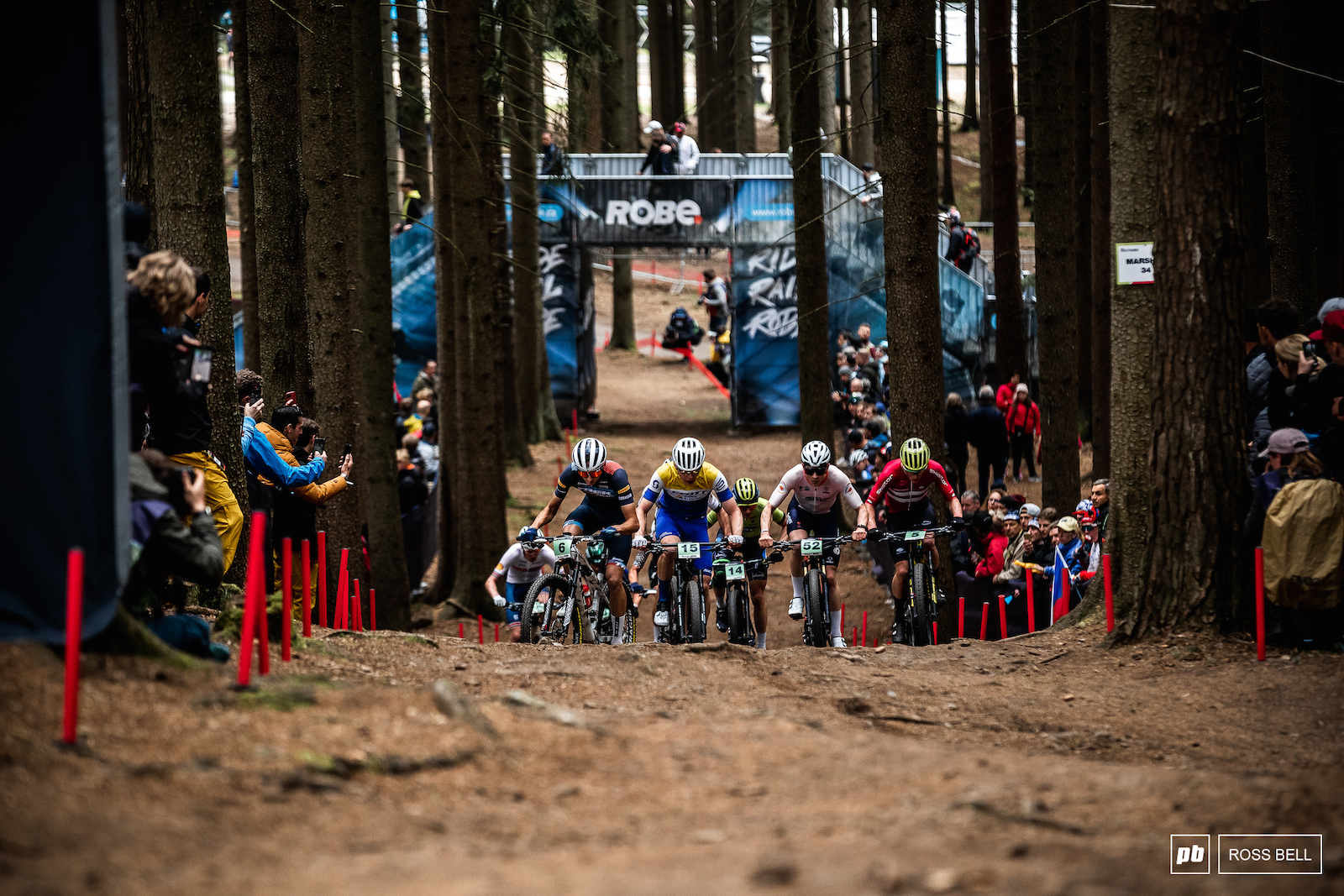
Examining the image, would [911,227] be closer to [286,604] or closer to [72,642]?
[286,604]

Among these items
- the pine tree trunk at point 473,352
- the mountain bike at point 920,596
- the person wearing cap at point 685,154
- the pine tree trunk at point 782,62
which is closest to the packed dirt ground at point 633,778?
the mountain bike at point 920,596

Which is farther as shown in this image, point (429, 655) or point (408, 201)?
point (408, 201)

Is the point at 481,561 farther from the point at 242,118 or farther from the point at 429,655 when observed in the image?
the point at 429,655

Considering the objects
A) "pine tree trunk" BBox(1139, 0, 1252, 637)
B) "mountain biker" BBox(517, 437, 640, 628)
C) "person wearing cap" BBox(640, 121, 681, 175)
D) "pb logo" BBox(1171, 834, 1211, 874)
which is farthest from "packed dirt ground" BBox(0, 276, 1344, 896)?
"person wearing cap" BBox(640, 121, 681, 175)

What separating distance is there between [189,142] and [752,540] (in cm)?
660

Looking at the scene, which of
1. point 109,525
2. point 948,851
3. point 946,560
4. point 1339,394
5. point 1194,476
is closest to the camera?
point 948,851

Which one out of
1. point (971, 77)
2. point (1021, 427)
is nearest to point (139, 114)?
point (1021, 427)

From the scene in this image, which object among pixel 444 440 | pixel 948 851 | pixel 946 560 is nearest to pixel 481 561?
pixel 444 440

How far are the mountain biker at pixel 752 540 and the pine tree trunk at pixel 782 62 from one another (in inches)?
191

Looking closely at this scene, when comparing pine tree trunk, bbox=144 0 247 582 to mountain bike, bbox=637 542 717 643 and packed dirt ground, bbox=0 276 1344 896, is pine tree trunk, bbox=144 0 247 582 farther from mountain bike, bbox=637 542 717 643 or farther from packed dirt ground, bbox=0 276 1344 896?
mountain bike, bbox=637 542 717 643

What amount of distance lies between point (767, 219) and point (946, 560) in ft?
55.2

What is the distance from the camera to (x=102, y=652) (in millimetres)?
5855

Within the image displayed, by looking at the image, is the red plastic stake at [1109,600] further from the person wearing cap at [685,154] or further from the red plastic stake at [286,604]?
the person wearing cap at [685,154]

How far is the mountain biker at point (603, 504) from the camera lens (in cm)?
1162
